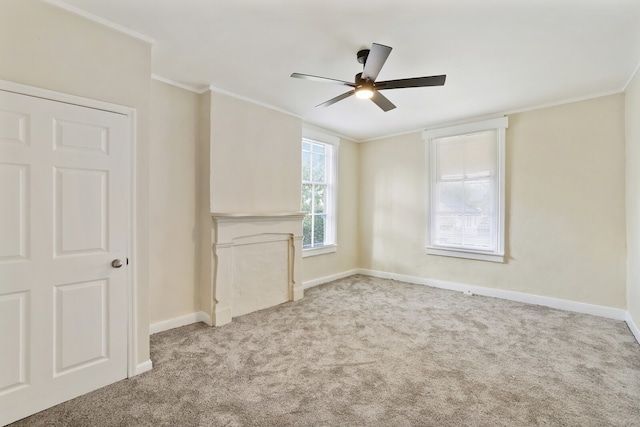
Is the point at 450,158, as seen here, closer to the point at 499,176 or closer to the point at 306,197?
the point at 499,176

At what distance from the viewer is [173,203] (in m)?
3.09

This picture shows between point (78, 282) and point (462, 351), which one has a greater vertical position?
point (78, 282)

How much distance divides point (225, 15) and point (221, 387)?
8.56 feet

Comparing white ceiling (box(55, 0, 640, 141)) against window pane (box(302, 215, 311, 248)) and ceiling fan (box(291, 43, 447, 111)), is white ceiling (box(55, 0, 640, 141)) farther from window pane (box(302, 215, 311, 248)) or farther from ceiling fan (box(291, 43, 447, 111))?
window pane (box(302, 215, 311, 248))

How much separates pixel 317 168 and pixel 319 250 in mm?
1356

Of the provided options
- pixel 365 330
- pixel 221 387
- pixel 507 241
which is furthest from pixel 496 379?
pixel 507 241

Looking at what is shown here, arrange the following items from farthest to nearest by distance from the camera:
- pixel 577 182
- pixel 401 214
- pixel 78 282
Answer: pixel 401 214
pixel 577 182
pixel 78 282

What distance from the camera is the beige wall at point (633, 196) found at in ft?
9.38

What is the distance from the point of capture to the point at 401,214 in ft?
16.8

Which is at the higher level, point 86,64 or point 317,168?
point 86,64

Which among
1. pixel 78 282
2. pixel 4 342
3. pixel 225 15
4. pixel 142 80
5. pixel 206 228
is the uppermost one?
pixel 225 15

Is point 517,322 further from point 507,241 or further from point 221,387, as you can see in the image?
point 221,387

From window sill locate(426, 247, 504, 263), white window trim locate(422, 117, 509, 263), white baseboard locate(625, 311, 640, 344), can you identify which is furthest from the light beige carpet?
white window trim locate(422, 117, 509, 263)

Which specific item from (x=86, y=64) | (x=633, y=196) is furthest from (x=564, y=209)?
(x=86, y=64)
